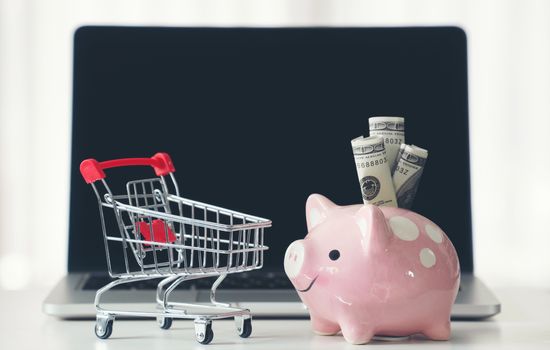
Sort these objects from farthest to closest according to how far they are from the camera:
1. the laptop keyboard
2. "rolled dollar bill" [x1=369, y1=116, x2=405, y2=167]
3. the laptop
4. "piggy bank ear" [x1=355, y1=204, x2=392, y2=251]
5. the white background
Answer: the white background, the laptop, the laptop keyboard, "rolled dollar bill" [x1=369, y1=116, x2=405, y2=167], "piggy bank ear" [x1=355, y1=204, x2=392, y2=251]

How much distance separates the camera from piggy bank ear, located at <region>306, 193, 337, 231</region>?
1016 mm

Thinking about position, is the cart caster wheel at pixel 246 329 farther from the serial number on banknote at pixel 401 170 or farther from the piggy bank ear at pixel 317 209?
the serial number on banknote at pixel 401 170

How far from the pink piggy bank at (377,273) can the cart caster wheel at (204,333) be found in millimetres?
114

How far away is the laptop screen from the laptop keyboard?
111mm

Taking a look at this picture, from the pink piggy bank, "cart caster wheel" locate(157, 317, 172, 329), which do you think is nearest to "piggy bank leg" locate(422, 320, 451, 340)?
the pink piggy bank

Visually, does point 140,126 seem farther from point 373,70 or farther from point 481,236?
point 481,236

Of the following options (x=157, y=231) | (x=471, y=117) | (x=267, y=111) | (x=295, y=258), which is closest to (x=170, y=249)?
(x=157, y=231)

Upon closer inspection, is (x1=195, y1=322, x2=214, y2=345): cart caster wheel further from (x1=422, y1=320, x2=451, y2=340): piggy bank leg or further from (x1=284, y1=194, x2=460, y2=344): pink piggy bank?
(x1=422, y1=320, x2=451, y2=340): piggy bank leg

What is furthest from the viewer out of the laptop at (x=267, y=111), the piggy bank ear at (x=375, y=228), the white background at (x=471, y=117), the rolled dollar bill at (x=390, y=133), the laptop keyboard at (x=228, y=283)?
the white background at (x=471, y=117)

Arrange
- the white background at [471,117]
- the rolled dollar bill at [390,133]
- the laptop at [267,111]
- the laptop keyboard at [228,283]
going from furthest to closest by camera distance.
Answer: the white background at [471,117], the laptop at [267,111], the laptop keyboard at [228,283], the rolled dollar bill at [390,133]

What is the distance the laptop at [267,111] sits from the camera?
156 cm

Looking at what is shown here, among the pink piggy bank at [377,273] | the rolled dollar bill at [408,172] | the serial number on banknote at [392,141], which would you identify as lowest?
the pink piggy bank at [377,273]

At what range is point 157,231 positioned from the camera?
1060 mm

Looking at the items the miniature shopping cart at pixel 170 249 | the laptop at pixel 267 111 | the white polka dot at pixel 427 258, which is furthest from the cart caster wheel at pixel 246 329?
the laptop at pixel 267 111
